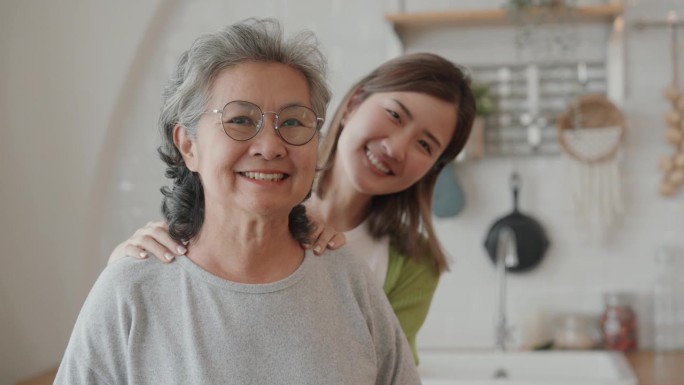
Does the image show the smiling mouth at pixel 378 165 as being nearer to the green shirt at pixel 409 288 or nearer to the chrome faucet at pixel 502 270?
the green shirt at pixel 409 288

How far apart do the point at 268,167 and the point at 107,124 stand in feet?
6.69

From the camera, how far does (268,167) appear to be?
1142 mm

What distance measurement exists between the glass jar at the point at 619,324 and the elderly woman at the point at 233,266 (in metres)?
2.04

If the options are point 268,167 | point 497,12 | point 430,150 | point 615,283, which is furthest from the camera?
point 615,283

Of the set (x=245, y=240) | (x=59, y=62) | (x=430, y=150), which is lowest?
(x=245, y=240)

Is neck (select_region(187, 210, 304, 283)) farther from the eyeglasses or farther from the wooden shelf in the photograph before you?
the wooden shelf

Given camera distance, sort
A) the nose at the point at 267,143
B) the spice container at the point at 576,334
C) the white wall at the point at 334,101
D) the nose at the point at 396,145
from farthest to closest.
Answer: the spice container at the point at 576,334, the white wall at the point at 334,101, the nose at the point at 396,145, the nose at the point at 267,143

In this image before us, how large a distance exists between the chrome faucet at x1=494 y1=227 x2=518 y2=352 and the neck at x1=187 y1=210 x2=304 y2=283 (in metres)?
1.96

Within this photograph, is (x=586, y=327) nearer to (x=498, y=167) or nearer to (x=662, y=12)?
(x=498, y=167)

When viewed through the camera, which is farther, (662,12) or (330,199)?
(662,12)

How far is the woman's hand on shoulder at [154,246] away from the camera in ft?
3.96

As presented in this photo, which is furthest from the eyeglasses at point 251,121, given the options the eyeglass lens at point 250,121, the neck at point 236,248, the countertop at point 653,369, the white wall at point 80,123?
the countertop at point 653,369

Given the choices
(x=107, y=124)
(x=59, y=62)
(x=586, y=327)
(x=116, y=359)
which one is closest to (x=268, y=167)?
(x=116, y=359)

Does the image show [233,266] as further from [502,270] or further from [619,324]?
[619,324]
